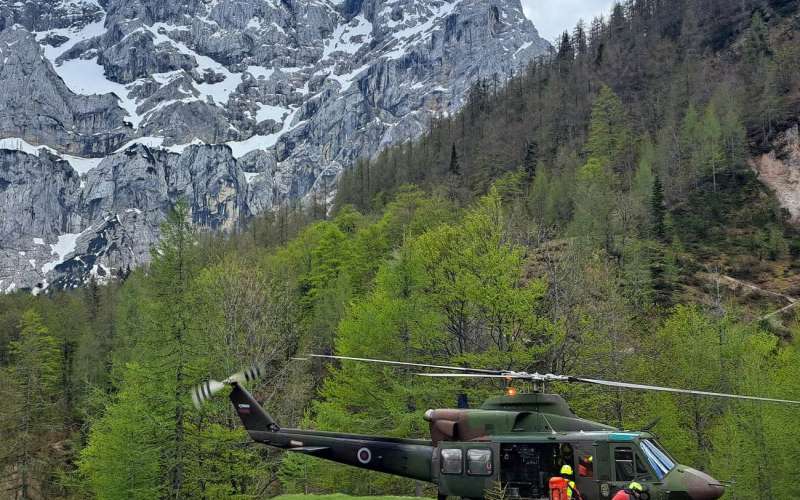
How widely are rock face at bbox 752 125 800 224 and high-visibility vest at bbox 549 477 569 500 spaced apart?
55.8 m

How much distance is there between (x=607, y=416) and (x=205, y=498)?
15208 mm

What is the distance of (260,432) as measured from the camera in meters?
→ 13.6

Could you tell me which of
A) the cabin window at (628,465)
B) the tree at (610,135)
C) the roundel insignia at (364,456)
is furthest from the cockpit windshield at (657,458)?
the tree at (610,135)

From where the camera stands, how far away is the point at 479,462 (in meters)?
11.3

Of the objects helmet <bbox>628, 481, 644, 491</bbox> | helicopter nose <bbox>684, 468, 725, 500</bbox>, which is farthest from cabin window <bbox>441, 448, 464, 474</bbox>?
helicopter nose <bbox>684, 468, 725, 500</bbox>

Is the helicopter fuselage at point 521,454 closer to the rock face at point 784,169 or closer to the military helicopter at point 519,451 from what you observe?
the military helicopter at point 519,451

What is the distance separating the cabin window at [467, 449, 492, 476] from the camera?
1124 cm

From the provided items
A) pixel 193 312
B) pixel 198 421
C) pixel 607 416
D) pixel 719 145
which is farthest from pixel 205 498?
pixel 719 145

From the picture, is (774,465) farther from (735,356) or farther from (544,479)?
(544,479)

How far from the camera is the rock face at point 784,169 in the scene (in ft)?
187

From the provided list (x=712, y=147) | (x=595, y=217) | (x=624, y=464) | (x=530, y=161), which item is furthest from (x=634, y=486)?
(x=530, y=161)

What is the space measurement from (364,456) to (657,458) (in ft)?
18.3

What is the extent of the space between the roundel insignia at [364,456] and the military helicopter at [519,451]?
20 mm

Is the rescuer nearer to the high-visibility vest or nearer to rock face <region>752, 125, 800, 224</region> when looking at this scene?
the high-visibility vest
